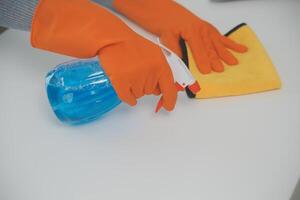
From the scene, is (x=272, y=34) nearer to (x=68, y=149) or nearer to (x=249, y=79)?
(x=249, y=79)

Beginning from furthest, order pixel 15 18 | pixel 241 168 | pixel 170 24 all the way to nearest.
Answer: pixel 170 24 → pixel 15 18 → pixel 241 168

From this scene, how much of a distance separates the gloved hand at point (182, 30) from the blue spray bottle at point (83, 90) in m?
0.11

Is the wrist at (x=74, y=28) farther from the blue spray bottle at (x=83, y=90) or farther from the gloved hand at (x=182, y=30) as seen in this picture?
the gloved hand at (x=182, y=30)

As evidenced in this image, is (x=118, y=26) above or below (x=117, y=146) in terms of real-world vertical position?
above

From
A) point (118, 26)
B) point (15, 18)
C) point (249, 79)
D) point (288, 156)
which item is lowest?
point (288, 156)

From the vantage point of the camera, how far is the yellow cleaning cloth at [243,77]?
84cm

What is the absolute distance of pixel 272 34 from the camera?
40.7 inches

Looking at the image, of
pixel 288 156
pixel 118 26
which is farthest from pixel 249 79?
pixel 118 26

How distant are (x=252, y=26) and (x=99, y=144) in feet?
1.91

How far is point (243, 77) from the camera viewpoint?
861 mm

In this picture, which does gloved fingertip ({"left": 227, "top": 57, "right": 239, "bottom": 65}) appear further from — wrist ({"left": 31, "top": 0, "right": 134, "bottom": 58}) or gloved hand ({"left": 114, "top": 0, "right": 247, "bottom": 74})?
wrist ({"left": 31, "top": 0, "right": 134, "bottom": 58})

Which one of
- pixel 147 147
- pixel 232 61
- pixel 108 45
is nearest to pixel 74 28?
pixel 108 45

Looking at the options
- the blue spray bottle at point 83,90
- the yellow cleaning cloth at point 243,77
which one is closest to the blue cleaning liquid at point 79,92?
the blue spray bottle at point 83,90

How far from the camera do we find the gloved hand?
2.93 feet
